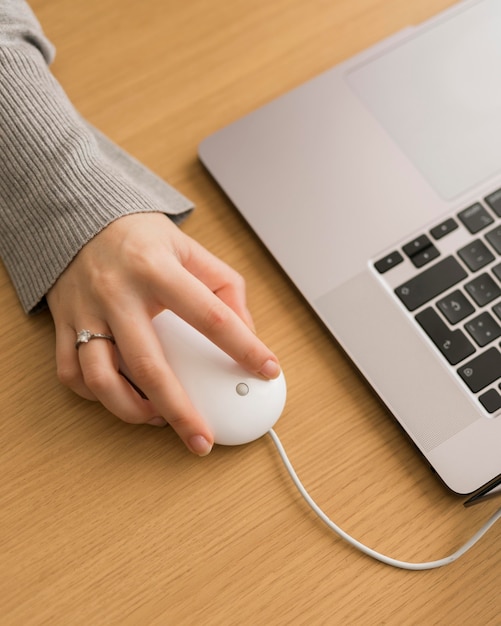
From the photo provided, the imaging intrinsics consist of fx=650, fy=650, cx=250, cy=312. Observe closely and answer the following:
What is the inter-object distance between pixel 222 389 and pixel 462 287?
21cm

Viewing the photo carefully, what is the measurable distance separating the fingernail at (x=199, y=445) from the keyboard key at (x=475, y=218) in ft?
0.90

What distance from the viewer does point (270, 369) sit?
466mm

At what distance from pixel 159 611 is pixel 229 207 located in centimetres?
33

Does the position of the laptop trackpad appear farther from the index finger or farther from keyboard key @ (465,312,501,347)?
the index finger

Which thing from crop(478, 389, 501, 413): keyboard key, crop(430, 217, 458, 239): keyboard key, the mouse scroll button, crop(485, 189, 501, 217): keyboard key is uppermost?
crop(485, 189, 501, 217): keyboard key

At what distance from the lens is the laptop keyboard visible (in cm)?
48

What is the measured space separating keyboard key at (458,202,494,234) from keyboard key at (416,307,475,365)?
0.09 metres

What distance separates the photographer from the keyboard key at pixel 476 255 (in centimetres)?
52

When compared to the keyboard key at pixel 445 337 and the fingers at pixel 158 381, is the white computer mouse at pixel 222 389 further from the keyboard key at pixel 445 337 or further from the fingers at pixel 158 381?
the keyboard key at pixel 445 337

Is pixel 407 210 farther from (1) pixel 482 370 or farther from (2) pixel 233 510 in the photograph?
(2) pixel 233 510

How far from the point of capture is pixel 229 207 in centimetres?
57

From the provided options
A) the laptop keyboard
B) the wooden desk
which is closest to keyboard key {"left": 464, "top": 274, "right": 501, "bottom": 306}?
the laptop keyboard

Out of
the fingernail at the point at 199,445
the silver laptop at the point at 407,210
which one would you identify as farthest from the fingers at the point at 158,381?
the silver laptop at the point at 407,210

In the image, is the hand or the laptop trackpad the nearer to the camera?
the hand
